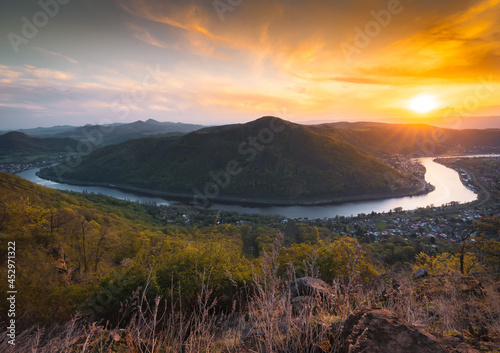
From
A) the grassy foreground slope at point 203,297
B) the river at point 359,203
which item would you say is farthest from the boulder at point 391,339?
the river at point 359,203

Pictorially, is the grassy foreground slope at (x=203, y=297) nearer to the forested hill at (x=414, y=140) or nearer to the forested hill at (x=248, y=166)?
the forested hill at (x=248, y=166)

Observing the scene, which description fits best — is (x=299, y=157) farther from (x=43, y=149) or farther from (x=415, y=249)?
(x=43, y=149)

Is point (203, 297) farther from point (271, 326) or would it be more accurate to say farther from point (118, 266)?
point (271, 326)

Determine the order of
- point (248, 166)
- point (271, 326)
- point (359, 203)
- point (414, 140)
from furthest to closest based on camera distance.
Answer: point (414, 140) < point (248, 166) < point (359, 203) < point (271, 326)

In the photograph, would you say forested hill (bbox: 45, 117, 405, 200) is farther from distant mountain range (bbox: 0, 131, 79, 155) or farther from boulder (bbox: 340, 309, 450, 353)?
boulder (bbox: 340, 309, 450, 353)

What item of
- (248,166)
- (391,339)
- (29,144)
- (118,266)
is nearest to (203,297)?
(118,266)

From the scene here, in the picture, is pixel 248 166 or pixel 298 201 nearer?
pixel 298 201

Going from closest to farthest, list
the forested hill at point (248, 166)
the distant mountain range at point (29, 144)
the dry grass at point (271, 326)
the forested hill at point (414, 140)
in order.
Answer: the dry grass at point (271, 326) → the forested hill at point (248, 166) → the forested hill at point (414, 140) → the distant mountain range at point (29, 144)

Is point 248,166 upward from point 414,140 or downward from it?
downward

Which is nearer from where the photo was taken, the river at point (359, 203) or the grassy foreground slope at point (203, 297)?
the grassy foreground slope at point (203, 297)

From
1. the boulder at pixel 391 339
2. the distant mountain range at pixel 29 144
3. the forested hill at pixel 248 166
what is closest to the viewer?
the boulder at pixel 391 339
